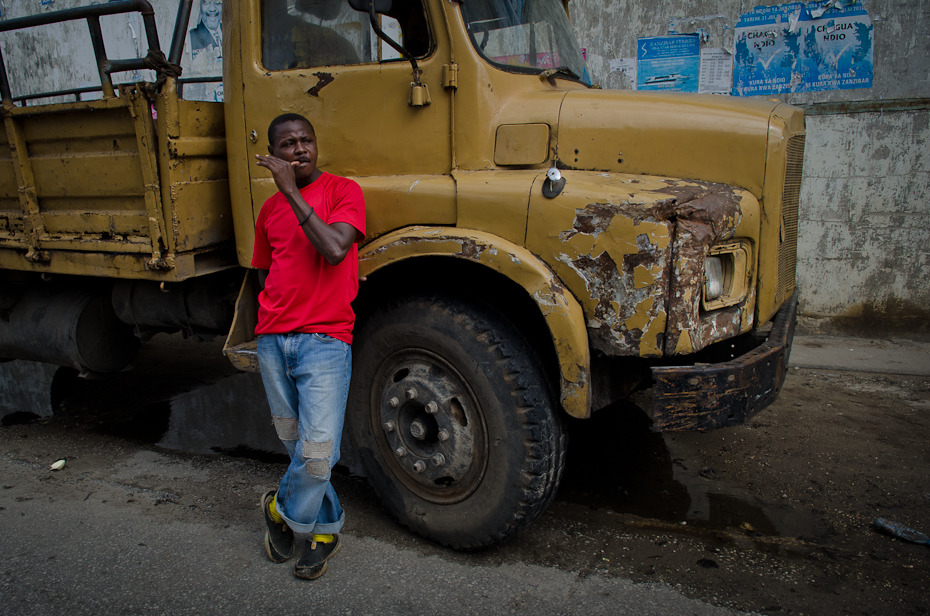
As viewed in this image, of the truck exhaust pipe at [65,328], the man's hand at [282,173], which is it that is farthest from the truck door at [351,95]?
the truck exhaust pipe at [65,328]

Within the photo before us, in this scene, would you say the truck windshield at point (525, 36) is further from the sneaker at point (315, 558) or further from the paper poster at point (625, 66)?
the paper poster at point (625, 66)

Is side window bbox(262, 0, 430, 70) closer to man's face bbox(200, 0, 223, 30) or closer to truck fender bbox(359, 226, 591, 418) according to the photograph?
truck fender bbox(359, 226, 591, 418)

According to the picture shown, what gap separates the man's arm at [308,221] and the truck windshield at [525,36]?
1.04 metres

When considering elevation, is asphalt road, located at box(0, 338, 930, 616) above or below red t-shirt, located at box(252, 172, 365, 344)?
below

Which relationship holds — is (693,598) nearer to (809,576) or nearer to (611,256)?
(809,576)

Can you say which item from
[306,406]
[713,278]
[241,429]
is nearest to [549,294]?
[713,278]

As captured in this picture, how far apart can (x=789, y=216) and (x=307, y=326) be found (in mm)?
2258

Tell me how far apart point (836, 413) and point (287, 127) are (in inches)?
157

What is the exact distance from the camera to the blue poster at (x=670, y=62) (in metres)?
6.19

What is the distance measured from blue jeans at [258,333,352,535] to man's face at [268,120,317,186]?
66 cm

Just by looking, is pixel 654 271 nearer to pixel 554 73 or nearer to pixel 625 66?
pixel 554 73

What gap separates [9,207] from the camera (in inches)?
150

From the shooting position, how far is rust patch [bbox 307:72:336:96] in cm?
298

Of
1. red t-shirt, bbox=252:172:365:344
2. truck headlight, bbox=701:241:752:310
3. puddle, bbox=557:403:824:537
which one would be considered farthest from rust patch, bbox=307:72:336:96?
puddle, bbox=557:403:824:537
